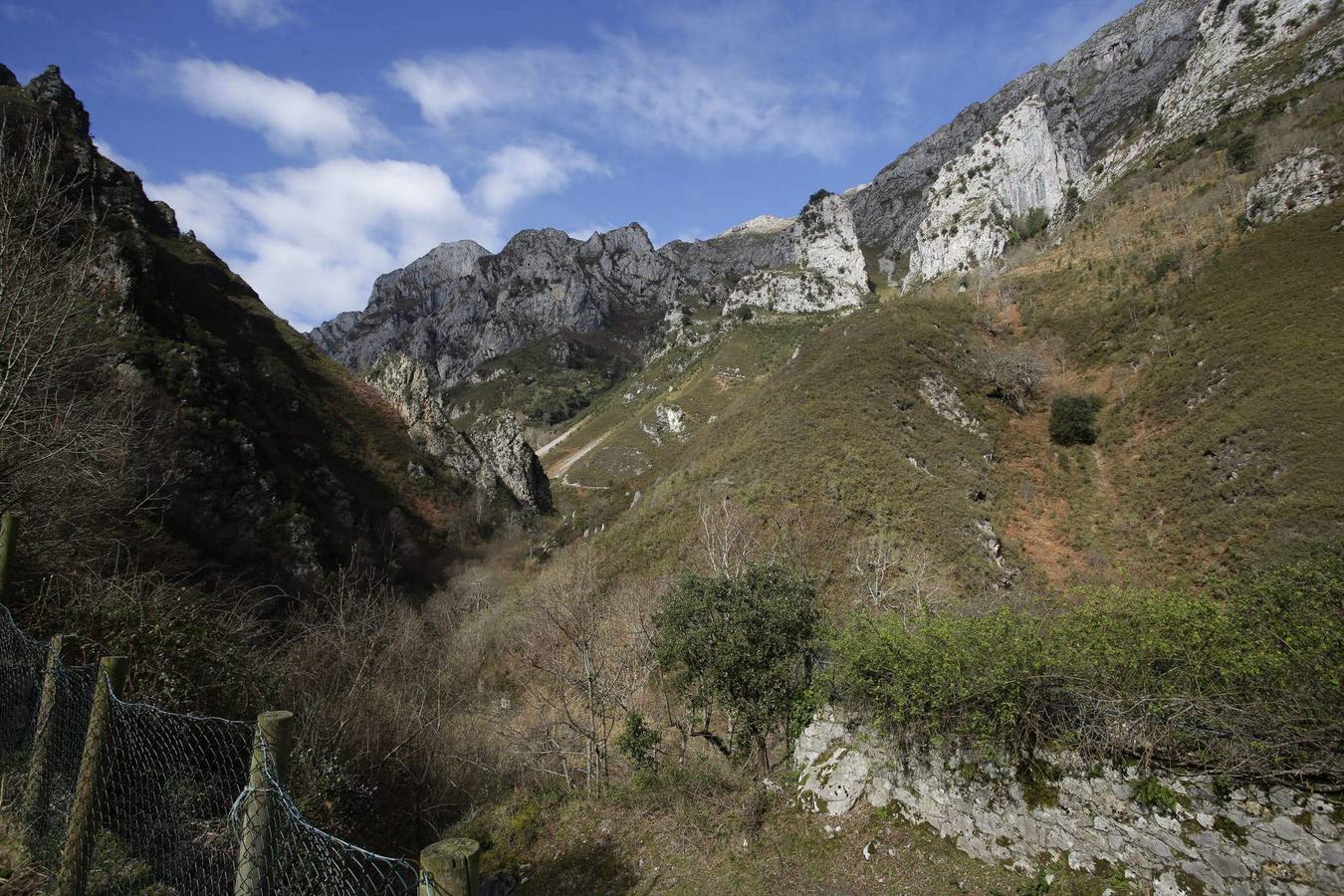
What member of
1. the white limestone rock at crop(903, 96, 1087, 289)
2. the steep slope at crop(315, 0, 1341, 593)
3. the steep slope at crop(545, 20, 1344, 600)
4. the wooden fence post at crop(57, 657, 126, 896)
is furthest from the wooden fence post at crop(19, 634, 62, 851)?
the white limestone rock at crop(903, 96, 1087, 289)

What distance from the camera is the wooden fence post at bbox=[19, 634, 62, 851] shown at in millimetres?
4426

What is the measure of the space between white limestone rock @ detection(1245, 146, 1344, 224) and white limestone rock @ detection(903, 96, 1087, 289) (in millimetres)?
62552

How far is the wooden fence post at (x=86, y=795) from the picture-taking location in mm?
3387

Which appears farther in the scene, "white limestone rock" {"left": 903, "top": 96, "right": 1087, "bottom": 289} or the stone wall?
"white limestone rock" {"left": 903, "top": 96, "right": 1087, "bottom": 289}

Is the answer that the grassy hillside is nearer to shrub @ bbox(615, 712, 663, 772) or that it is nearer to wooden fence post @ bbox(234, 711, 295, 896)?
shrub @ bbox(615, 712, 663, 772)

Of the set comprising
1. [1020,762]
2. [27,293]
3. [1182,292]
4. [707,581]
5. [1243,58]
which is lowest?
[1020,762]

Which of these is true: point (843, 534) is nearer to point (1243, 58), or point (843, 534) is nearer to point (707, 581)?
point (707, 581)

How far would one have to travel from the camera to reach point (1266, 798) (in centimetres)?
503

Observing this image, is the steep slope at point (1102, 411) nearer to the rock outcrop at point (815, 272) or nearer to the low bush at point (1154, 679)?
the low bush at point (1154, 679)

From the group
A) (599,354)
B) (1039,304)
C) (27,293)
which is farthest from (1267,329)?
(599,354)

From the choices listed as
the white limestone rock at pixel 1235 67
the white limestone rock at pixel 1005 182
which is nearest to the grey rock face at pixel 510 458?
the white limestone rock at pixel 1005 182

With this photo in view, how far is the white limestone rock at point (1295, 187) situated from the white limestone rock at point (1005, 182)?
62552mm

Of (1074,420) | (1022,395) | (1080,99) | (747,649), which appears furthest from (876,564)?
(1080,99)

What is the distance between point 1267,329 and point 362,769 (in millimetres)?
40687
